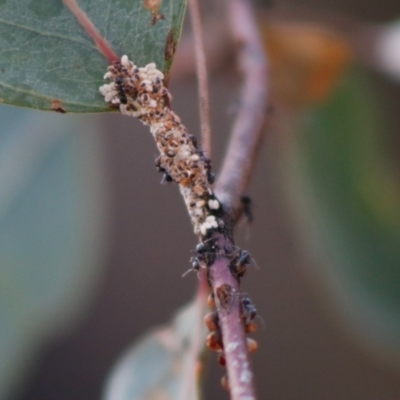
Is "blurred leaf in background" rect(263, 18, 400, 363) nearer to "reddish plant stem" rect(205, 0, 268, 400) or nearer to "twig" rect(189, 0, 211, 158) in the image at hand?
"reddish plant stem" rect(205, 0, 268, 400)

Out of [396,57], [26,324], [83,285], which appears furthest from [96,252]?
[396,57]

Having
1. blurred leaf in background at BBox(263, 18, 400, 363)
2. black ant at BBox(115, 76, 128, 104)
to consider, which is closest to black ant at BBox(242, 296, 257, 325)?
black ant at BBox(115, 76, 128, 104)

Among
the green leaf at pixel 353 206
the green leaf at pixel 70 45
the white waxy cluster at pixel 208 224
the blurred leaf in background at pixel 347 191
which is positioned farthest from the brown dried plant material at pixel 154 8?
the green leaf at pixel 353 206

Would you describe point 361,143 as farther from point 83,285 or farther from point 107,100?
point 107,100

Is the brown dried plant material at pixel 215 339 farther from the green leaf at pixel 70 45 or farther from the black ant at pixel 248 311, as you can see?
the green leaf at pixel 70 45

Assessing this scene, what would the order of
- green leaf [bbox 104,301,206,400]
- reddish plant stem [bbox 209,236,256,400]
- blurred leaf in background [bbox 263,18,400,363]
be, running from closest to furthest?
1. reddish plant stem [bbox 209,236,256,400]
2. green leaf [bbox 104,301,206,400]
3. blurred leaf in background [bbox 263,18,400,363]

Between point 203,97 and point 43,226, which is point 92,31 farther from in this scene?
point 43,226

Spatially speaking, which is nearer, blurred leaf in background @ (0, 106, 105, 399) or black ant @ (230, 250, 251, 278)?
black ant @ (230, 250, 251, 278)
